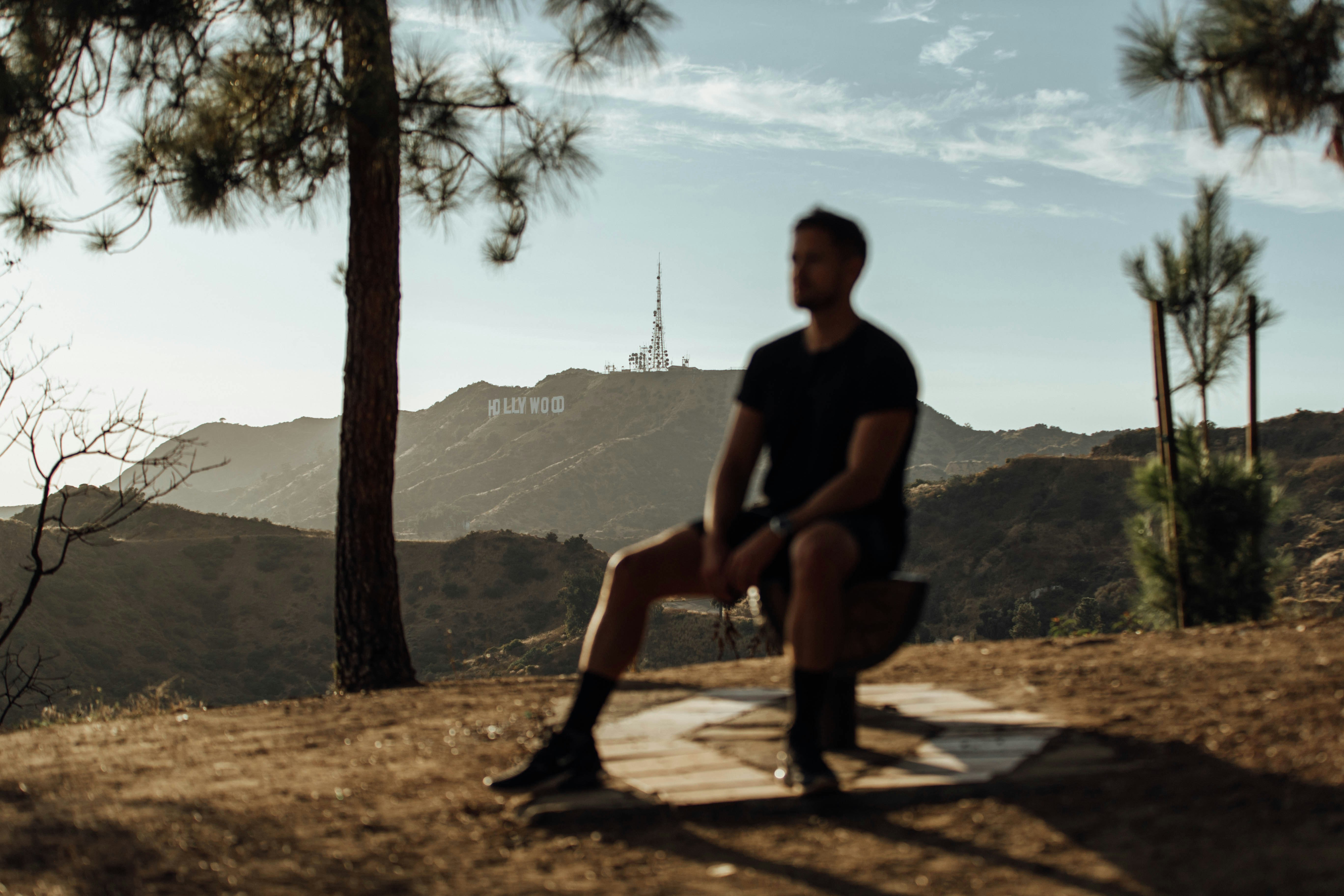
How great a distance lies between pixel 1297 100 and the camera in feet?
15.4

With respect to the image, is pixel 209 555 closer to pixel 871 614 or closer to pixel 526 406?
pixel 871 614

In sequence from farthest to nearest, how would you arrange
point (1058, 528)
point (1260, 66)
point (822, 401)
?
point (1058, 528)
point (1260, 66)
point (822, 401)

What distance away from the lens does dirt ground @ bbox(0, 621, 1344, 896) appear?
6.08ft

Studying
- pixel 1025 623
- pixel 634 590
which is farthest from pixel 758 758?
pixel 1025 623

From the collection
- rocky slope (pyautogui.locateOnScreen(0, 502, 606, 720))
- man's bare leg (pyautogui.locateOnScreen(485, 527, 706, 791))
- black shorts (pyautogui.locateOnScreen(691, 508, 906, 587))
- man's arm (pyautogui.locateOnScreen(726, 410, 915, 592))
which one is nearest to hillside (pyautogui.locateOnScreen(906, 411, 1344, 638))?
rocky slope (pyautogui.locateOnScreen(0, 502, 606, 720))

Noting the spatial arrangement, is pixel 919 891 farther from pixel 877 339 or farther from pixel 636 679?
pixel 636 679

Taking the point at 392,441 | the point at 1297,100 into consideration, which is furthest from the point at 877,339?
the point at 392,441

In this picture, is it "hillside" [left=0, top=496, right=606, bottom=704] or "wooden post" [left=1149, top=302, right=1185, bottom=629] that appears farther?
"hillside" [left=0, top=496, right=606, bottom=704]

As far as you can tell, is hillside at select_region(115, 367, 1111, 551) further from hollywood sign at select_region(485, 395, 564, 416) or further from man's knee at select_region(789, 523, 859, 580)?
man's knee at select_region(789, 523, 859, 580)

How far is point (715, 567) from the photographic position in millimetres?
2430

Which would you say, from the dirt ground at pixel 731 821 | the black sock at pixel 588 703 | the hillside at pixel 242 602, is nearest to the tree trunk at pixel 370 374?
the dirt ground at pixel 731 821

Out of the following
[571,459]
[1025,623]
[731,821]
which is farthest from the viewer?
[571,459]

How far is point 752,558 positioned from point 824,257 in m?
0.76

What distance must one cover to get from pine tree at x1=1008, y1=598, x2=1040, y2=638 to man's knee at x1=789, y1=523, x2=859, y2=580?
24.9 metres
